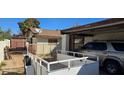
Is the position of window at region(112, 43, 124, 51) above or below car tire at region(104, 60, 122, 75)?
above

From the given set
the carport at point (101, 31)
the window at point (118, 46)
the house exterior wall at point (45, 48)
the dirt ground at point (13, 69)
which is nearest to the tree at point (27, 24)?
the house exterior wall at point (45, 48)

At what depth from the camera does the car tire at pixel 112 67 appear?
6723 millimetres

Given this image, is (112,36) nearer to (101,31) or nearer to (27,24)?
(101,31)

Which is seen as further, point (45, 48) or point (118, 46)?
point (45, 48)

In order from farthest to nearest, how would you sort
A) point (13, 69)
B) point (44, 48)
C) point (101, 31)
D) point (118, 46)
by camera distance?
point (44, 48) < point (13, 69) < point (101, 31) < point (118, 46)

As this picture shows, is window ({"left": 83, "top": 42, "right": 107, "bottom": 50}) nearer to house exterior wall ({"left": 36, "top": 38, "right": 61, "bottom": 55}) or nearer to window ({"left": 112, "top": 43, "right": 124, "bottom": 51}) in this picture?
window ({"left": 112, "top": 43, "right": 124, "bottom": 51})

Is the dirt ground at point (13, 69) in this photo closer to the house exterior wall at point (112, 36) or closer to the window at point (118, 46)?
the window at point (118, 46)

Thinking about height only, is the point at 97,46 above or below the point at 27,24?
below

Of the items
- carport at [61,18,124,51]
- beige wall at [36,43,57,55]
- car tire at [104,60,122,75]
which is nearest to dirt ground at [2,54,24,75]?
carport at [61,18,124,51]

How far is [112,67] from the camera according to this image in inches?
275

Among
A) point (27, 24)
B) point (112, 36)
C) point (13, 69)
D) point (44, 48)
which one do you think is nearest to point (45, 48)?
point (44, 48)

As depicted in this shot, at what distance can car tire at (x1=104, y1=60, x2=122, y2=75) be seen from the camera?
6.72 meters

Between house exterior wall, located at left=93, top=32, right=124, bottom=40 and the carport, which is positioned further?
house exterior wall, located at left=93, top=32, right=124, bottom=40
